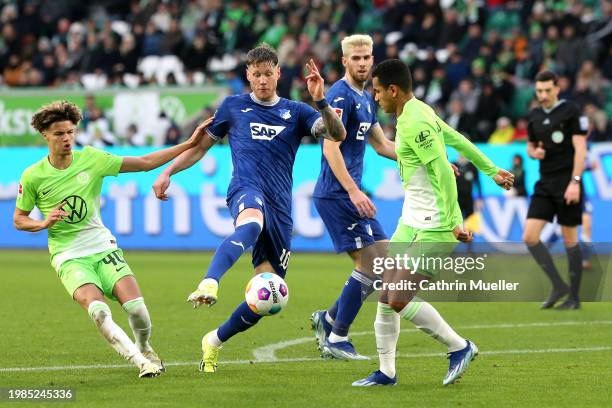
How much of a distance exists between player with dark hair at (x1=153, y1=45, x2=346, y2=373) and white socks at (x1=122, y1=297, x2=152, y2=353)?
1.40 feet

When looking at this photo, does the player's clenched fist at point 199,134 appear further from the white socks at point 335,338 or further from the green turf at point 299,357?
the white socks at point 335,338

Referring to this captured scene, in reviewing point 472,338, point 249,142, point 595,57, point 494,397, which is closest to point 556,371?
point 494,397

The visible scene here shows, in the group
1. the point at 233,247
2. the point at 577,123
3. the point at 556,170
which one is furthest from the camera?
the point at 556,170

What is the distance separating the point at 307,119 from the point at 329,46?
15530 mm

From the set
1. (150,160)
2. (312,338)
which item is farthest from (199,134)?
(312,338)

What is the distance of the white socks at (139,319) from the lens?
8057 mm

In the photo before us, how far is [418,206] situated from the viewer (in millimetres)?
7598

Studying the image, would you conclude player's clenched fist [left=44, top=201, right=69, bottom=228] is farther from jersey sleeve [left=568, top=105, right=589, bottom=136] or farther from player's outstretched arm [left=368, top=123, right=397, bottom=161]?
jersey sleeve [left=568, top=105, right=589, bottom=136]

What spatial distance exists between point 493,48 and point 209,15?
7.46 meters

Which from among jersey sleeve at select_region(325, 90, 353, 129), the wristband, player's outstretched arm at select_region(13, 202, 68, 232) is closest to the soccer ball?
the wristband

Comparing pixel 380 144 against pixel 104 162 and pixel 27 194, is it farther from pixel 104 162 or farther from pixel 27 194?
pixel 27 194

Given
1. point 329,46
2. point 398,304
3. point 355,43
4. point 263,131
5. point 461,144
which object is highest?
point 355,43

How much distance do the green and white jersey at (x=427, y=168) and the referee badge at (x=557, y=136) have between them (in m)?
5.09

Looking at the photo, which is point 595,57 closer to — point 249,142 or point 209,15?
point 209,15
